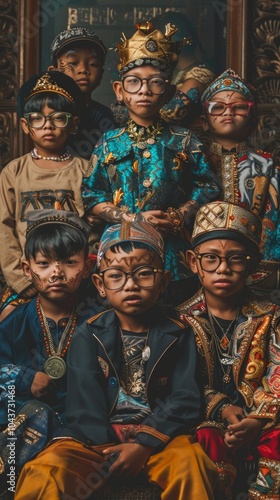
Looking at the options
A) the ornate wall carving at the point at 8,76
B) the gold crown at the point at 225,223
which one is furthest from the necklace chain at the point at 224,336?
the ornate wall carving at the point at 8,76

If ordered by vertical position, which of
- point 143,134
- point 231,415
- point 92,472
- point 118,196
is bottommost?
point 92,472

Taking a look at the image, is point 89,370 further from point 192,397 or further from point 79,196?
point 79,196

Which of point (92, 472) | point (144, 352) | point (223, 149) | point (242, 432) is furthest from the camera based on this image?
point (223, 149)

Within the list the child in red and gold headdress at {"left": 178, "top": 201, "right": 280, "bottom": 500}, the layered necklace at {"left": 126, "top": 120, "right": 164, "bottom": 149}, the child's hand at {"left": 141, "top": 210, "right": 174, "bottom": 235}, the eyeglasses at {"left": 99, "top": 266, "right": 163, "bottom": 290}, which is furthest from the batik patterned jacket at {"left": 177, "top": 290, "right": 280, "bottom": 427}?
the layered necklace at {"left": 126, "top": 120, "right": 164, "bottom": 149}

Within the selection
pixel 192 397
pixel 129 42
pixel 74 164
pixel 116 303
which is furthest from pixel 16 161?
pixel 192 397

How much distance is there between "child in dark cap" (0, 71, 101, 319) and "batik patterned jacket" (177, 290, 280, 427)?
29.7 inches

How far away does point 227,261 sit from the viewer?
4.80m

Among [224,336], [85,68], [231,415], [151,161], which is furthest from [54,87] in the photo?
[231,415]

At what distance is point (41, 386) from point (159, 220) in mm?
757

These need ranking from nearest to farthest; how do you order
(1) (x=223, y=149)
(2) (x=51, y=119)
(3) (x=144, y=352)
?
(3) (x=144, y=352) → (2) (x=51, y=119) → (1) (x=223, y=149)

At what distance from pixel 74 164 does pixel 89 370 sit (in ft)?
3.67

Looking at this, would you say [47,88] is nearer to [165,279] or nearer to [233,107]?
[233,107]

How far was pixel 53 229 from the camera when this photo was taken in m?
4.92

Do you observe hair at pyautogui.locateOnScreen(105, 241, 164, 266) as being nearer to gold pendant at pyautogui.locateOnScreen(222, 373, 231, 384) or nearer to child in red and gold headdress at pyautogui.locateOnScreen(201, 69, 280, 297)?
gold pendant at pyautogui.locateOnScreen(222, 373, 231, 384)
